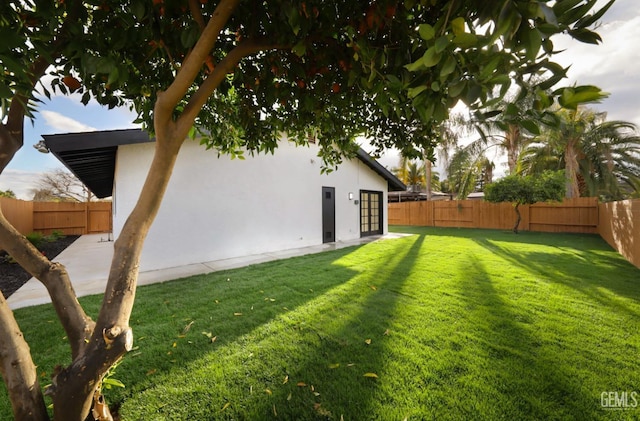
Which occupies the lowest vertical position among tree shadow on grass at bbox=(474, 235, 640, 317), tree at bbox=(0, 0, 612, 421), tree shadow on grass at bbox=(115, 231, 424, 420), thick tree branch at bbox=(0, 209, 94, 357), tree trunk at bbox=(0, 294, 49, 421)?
tree shadow on grass at bbox=(115, 231, 424, 420)

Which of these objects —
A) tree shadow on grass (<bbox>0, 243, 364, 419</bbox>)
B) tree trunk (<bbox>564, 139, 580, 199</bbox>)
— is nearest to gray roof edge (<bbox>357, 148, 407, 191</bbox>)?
tree shadow on grass (<bbox>0, 243, 364, 419</bbox>)

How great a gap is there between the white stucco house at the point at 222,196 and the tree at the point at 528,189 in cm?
619

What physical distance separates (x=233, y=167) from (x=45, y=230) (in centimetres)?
1283

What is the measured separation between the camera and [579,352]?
2457 mm

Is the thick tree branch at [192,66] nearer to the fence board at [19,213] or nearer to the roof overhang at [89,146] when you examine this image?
the roof overhang at [89,146]

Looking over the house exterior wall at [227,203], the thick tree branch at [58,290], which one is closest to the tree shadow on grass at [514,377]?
the thick tree branch at [58,290]

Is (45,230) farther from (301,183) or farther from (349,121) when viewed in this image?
(349,121)

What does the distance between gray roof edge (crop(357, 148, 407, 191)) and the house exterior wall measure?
101 centimetres

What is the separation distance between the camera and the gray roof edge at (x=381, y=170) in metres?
10.4

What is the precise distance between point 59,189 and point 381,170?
2861cm

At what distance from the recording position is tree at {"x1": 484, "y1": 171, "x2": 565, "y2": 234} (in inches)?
411

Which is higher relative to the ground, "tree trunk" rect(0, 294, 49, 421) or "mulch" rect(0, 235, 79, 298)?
"tree trunk" rect(0, 294, 49, 421)

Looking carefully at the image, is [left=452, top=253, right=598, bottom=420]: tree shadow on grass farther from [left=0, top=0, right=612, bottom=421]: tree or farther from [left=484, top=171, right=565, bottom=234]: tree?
[left=484, top=171, right=565, bottom=234]: tree

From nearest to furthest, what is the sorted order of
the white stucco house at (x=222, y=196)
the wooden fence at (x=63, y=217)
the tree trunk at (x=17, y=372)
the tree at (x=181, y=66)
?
1. the tree at (x=181, y=66)
2. the tree trunk at (x=17, y=372)
3. the white stucco house at (x=222, y=196)
4. the wooden fence at (x=63, y=217)
